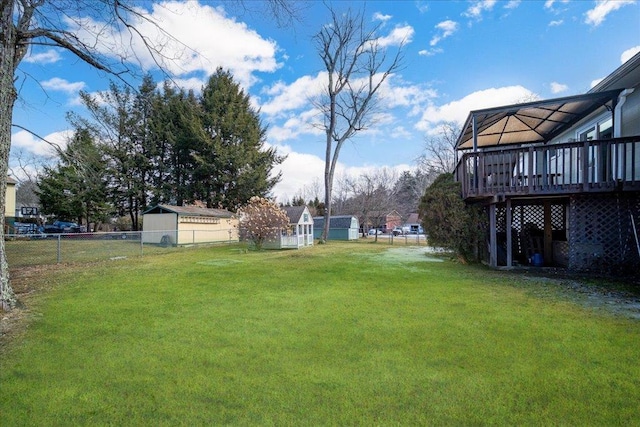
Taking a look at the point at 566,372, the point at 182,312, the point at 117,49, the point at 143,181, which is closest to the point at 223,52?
the point at 117,49

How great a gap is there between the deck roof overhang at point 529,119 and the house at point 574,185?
0.03 meters

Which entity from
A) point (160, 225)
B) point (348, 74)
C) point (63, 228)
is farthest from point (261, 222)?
point (63, 228)

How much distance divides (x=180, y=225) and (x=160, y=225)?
1.43 metres

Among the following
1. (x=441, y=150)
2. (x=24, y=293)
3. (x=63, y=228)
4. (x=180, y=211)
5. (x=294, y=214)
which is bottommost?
(x=24, y=293)

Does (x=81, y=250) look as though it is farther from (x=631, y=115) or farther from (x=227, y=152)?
(x=631, y=115)

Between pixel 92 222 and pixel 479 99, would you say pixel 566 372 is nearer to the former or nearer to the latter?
pixel 479 99

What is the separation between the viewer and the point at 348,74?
2319cm

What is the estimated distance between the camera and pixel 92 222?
2839 centimetres

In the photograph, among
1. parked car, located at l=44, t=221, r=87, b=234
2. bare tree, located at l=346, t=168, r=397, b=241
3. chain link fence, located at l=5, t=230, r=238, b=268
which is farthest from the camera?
bare tree, located at l=346, t=168, r=397, b=241

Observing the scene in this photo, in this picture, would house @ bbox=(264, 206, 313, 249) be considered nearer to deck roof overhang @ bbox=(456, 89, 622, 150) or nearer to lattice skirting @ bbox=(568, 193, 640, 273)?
deck roof overhang @ bbox=(456, 89, 622, 150)

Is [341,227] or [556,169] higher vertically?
[556,169]

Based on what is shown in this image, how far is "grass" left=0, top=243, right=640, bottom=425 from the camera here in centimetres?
224

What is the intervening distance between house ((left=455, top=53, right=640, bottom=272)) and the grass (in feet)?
10.3

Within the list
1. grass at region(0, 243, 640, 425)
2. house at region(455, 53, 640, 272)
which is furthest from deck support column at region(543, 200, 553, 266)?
grass at region(0, 243, 640, 425)
